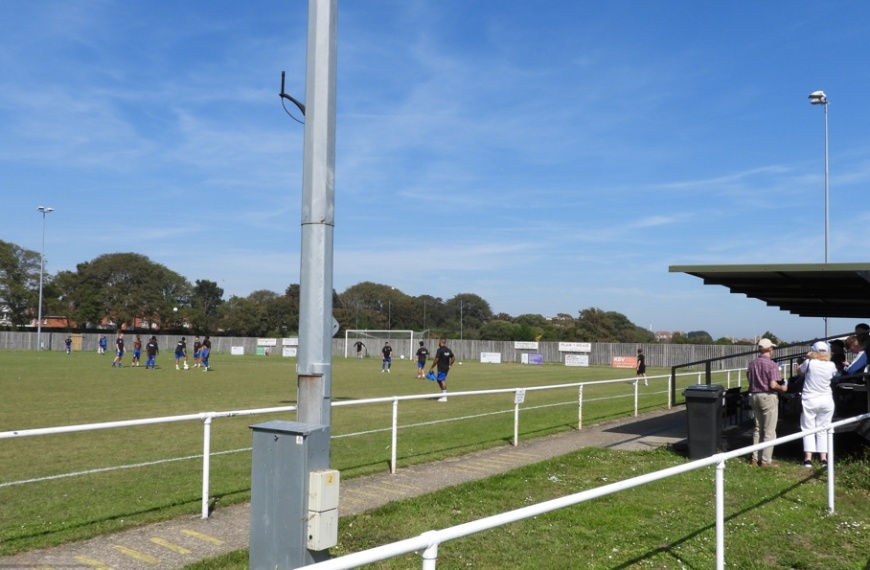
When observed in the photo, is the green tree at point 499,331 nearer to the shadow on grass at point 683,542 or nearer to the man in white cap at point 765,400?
the man in white cap at point 765,400

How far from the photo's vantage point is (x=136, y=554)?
6.18 m

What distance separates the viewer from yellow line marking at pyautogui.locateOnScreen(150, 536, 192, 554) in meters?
6.31

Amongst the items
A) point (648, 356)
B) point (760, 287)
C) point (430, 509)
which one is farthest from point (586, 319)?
point (430, 509)

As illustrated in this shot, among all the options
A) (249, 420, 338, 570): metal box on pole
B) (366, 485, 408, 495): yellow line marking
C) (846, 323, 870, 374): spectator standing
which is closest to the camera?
(249, 420, 338, 570): metal box on pole

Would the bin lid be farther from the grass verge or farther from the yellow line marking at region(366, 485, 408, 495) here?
the yellow line marking at region(366, 485, 408, 495)

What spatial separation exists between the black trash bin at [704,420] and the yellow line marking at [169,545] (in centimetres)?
751

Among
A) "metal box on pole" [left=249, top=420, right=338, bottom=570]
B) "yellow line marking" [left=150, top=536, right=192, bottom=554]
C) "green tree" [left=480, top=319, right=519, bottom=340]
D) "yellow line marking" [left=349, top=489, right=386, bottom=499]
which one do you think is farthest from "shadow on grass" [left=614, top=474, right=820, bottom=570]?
"green tree" [left=480, top=319, right=519, bottom=340]

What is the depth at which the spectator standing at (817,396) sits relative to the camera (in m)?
10.5

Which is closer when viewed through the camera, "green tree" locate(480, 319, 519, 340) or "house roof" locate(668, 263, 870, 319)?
"house roof" locate(668, 263, 870, 319)

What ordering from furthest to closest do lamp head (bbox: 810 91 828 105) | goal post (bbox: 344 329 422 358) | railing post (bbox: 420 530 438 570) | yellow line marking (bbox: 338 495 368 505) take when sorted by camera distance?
goal post (bbox: 344 329 422 358) < lamp head (bbox: 810 91 828 105) < yellow line marking (bbox: 338 495 368 505) < railing post (bbox: 420 530 438 570)

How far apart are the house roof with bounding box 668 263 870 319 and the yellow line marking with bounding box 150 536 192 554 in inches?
327

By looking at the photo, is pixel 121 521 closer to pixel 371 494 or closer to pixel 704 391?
pixel 371 494

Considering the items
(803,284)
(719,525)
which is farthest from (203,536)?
(803,284)

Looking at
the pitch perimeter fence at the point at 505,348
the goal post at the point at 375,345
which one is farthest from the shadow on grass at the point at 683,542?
the goal post at the point at 375,345
